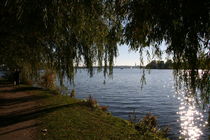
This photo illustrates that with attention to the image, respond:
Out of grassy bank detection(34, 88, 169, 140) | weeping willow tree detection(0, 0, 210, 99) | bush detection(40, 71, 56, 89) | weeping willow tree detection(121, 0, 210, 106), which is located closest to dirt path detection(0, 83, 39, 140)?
grassy bank detection(34, 88, 169, 140)

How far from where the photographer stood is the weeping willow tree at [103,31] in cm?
262

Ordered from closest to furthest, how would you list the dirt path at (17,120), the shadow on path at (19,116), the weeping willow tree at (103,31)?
the weeping willow tree at (103,31), the dirt path at (17,120), the shadow on path at (19,116)

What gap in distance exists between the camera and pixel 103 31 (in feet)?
16.2

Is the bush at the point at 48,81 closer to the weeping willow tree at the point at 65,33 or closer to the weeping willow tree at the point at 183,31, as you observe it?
the weeping willow tree at the point at 65,33

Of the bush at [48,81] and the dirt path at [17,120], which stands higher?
the bush at [48,81]

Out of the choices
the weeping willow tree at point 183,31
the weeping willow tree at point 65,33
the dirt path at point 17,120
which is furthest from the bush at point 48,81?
the weeping willow tree at point 183,31

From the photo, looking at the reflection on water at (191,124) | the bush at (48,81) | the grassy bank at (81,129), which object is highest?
the bush at (48,81)

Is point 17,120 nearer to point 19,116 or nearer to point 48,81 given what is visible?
point 19,116

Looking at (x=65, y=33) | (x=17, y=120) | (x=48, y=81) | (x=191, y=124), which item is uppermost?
(x=65, y=33)

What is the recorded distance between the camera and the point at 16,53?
21.7ft

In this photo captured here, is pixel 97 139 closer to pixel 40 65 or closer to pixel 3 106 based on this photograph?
pixel 40 65

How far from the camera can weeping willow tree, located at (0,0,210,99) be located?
2.62 m

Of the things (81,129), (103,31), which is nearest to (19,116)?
(81,129)

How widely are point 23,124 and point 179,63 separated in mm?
6813
